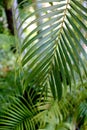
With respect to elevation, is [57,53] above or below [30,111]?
above

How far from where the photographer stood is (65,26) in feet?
2.82

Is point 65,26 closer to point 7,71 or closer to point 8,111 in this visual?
point 8,111

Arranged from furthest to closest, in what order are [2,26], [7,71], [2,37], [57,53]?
[2,26] < [7,71] < [2,37] < [57,53]

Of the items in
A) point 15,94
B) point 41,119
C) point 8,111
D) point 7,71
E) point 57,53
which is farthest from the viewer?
point 7,71

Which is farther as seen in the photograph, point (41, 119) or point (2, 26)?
point (2, 26)

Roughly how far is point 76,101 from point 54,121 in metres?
0.19

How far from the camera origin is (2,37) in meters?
2.01

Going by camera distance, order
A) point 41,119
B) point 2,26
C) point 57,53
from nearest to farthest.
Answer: point 57,53 < point 41,119 < point 2,26

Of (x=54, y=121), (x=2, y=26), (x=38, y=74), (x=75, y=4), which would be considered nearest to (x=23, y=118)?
(x=54, y=121)

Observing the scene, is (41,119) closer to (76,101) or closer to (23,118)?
(23,118)

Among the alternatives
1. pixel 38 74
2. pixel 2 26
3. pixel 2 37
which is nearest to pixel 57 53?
pixel 38 74

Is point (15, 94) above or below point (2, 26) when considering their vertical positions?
below

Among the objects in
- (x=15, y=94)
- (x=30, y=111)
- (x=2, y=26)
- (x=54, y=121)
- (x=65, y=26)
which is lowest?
(x=54, y=121)

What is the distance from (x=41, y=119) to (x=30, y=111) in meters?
0.15
